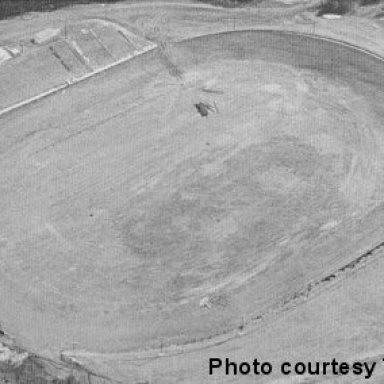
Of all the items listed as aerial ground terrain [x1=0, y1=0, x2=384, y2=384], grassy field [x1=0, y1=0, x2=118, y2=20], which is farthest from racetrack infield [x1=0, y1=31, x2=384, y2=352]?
grassy field [x1=0, y1=0, x2=118, y2=20]

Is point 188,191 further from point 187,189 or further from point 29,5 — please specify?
point 29,5

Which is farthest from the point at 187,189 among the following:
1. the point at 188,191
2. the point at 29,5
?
the point at 29,5

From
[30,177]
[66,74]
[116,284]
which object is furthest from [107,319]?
[66,74]

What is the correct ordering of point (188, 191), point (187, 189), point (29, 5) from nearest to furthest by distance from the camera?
point (188, 191) → point (187, 189) → point (29, 5)

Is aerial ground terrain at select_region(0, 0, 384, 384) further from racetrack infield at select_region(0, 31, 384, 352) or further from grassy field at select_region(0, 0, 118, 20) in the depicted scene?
grassy field at select_region(0, 0, 118, 20)

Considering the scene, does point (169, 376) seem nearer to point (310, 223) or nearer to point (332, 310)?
point (332, 310)
